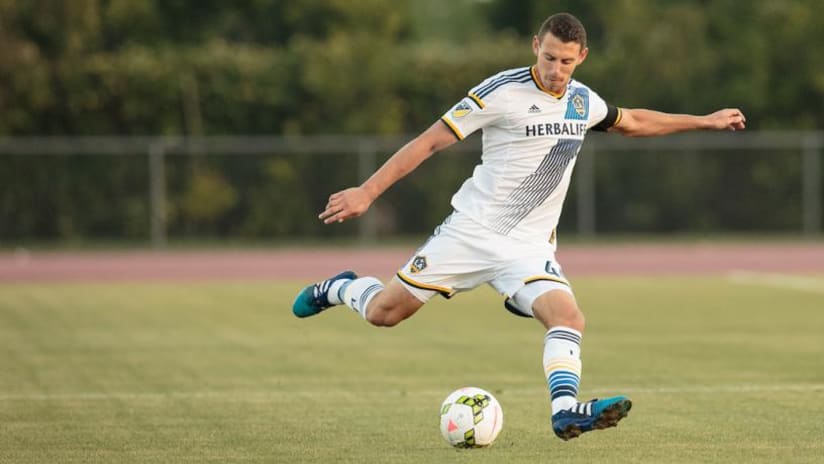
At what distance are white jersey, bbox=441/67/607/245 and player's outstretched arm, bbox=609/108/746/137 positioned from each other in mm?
393

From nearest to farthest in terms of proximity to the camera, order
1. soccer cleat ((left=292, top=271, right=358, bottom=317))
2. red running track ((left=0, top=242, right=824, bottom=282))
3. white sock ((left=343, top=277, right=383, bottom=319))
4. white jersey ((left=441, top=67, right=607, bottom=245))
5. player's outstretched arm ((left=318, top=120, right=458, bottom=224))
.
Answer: player's outstretched arm ((left=318, top=120, right=458, bottom=224)) → white jersey ((left=441, top=67, right=607, bottom=245)) → white sock ((left=343, top=277, right=383, bottom=319)) → soccer cleat ((left=292, top=271, right=358, bottom=317)) → red running track ((left=0, top=242, right=824, bottom=282))

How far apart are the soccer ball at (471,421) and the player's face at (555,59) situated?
175cm

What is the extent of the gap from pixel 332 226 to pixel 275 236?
1279 mm

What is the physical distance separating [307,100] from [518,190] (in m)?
26.7

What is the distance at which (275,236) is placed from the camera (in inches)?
1282

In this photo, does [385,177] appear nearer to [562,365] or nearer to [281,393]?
[562,365]

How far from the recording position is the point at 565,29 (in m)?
8.18

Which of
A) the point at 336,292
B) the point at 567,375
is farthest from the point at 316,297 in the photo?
the point at 567,375

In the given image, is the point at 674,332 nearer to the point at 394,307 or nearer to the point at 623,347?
the point at 623,347

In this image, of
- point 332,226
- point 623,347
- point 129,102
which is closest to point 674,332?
point 623,347

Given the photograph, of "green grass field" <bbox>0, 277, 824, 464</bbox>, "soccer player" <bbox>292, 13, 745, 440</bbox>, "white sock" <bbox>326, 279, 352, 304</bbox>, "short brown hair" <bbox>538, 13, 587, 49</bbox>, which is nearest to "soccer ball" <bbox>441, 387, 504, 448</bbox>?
"green grass field" <bbox>0, 277, 824, 464</bbox>

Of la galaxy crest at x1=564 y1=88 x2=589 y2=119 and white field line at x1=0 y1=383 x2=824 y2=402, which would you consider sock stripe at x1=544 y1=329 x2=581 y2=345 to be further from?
white field line at x1=0 y1=383 x2=824 y2=402

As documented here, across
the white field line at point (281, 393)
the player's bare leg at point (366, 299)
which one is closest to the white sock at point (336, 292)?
the player's bare leg at point (366, 299)

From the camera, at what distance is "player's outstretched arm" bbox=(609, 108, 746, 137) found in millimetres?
9047
